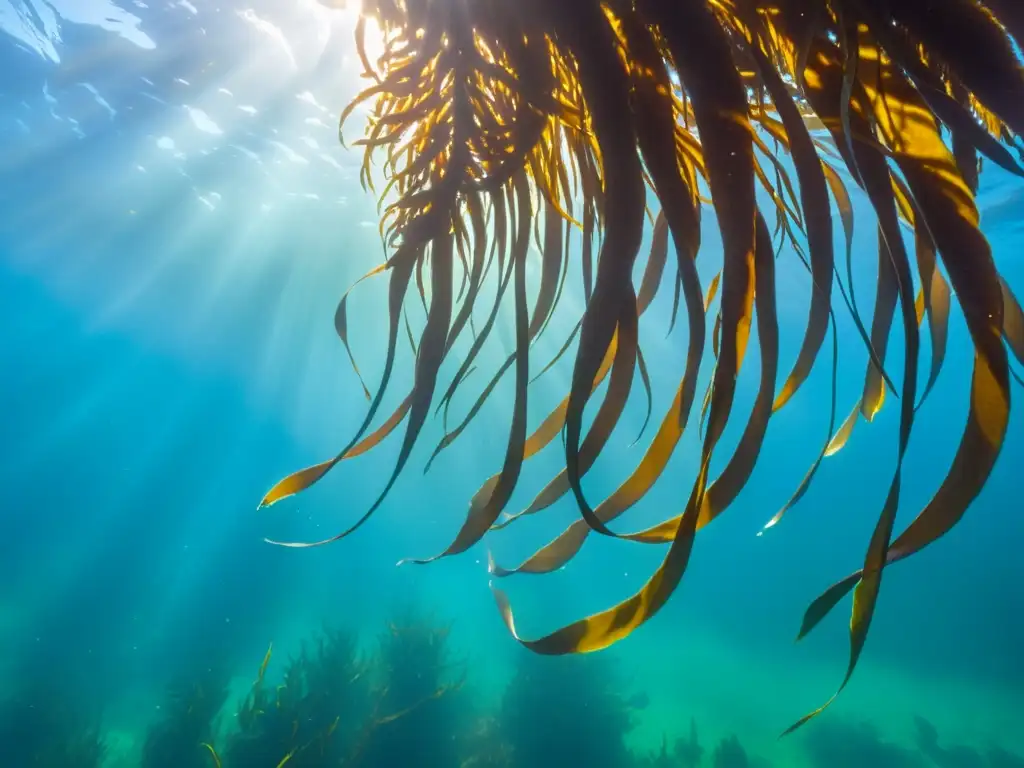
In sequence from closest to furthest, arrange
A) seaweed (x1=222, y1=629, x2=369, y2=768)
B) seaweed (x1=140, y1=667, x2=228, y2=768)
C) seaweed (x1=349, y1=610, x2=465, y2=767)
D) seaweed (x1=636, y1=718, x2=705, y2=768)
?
seaweed (x1=222, y1=629, x2=369, y2=768) → seaweed (x1=349, y1=610, x2=465, y2=767) → seaweed (x1=140, y1=667, x2=228, y2=768) → seaweed (x1=636, y1=718, x2=705, y2=768)

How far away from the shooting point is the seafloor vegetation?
24.8 feet

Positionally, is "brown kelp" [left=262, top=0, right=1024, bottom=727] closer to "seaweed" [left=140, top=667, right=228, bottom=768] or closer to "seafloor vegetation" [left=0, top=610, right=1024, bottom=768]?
"seafloor vegetation" [left=0, top=610, right=1024, bottom=768]

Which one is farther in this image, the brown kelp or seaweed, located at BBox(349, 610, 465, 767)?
seaweed, located at BBox(349, 610, 465, 767)

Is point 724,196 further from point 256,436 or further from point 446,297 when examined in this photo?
point 256,436

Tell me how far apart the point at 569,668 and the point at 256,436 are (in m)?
53.9

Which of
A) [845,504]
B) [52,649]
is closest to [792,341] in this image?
[845,504]

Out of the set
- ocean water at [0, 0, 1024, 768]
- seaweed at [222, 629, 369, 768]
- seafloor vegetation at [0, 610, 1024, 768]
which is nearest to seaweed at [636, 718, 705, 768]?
ocean water at [0, 0, 1024, 768]

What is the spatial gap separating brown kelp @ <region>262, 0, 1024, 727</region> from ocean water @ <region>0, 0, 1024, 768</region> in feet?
1.02

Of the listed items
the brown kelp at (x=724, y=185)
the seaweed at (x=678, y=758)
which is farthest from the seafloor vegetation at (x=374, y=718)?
the brown kelp at (x=724, y=185)

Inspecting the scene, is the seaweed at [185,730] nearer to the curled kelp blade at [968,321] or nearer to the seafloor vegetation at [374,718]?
the seafloor vegetation at [374,718]

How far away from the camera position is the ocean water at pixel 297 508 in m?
9.72

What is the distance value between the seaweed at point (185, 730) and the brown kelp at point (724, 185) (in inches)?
417

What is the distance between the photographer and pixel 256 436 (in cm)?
5528

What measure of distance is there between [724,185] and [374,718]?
9.46 meters
